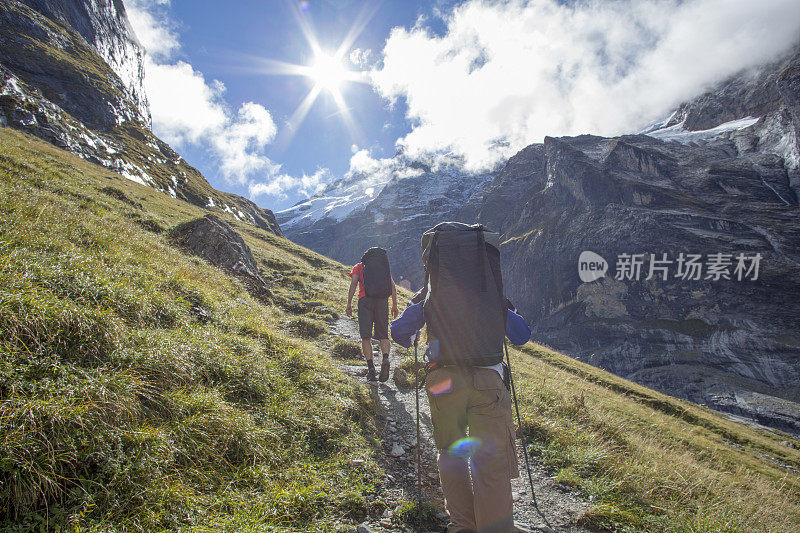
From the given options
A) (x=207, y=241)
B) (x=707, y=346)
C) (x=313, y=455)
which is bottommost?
(x=707, y=346)

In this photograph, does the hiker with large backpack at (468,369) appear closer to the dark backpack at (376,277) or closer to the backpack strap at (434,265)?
the backpack strap at (434,265)

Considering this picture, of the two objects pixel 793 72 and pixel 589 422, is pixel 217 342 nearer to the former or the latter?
pixel 589 422

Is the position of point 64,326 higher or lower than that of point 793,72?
lower

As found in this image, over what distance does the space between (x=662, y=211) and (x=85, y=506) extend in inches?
7506

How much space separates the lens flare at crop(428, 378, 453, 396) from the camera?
3.69m

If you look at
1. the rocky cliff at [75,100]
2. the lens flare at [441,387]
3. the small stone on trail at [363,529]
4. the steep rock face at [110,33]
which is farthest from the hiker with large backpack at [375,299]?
the steep rock face at [110,33]

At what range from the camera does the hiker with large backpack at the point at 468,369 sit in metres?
3.29

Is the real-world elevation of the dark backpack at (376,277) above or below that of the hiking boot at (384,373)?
above

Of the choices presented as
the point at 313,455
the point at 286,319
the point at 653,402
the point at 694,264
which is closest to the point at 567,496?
the point at 313,455

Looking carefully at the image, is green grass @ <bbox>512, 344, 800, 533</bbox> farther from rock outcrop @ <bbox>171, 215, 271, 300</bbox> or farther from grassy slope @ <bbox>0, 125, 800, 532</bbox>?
rock outcrop @ <bbox>171, 215, 271, 300</bbox>

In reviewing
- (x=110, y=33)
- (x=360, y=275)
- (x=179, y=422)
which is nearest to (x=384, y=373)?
(x=360, y=275)

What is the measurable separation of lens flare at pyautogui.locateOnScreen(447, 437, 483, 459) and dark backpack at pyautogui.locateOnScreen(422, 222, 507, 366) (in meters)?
0.79

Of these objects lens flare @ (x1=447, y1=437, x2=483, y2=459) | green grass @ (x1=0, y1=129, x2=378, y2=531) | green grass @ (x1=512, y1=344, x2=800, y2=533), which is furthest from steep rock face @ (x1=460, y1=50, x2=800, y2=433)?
green grass @ (x1=0, y1=129, x2=378, y2=531)

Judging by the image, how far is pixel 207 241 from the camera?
1296 centimetres
